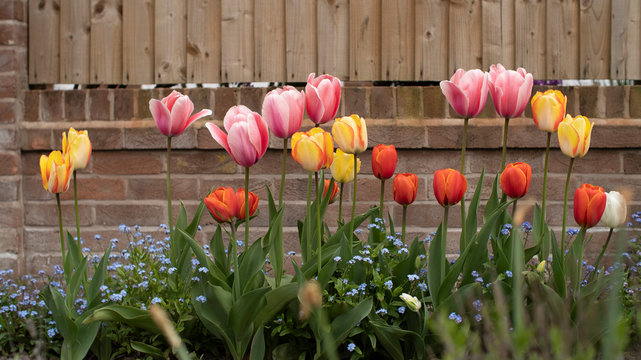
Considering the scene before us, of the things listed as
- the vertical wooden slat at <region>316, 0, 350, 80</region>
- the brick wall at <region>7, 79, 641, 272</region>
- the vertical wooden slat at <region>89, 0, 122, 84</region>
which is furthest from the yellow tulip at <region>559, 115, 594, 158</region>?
the vertical wooden slat at <region>89, 0, 122, 84</region>

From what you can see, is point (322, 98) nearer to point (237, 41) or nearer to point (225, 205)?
point (225, 205)

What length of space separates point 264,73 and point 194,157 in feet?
1.65

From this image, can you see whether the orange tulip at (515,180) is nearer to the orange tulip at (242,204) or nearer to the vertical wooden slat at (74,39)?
the orange tulip at (242,204)

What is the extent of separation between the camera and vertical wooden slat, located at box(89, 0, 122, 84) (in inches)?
111

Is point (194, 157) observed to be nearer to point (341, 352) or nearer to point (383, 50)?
point (383, 50)

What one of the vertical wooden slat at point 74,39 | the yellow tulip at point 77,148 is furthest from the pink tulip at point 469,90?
the vertical wooden slat at point 74,39

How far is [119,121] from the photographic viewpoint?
2.74m

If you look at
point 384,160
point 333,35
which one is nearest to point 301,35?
point 333,35

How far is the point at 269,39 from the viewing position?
278 cm

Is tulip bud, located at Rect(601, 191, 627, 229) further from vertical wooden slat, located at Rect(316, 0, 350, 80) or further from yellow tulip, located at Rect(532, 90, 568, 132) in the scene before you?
vertical wooden slat, located at Rect(316, 0, 350, 80)

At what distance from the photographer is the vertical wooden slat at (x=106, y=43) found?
9.29 ft

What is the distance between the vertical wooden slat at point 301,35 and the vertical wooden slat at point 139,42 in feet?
2.13

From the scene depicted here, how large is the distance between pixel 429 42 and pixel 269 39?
74cm

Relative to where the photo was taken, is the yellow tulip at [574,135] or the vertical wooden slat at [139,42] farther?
→ the vertical wooden slat at [139,42]
